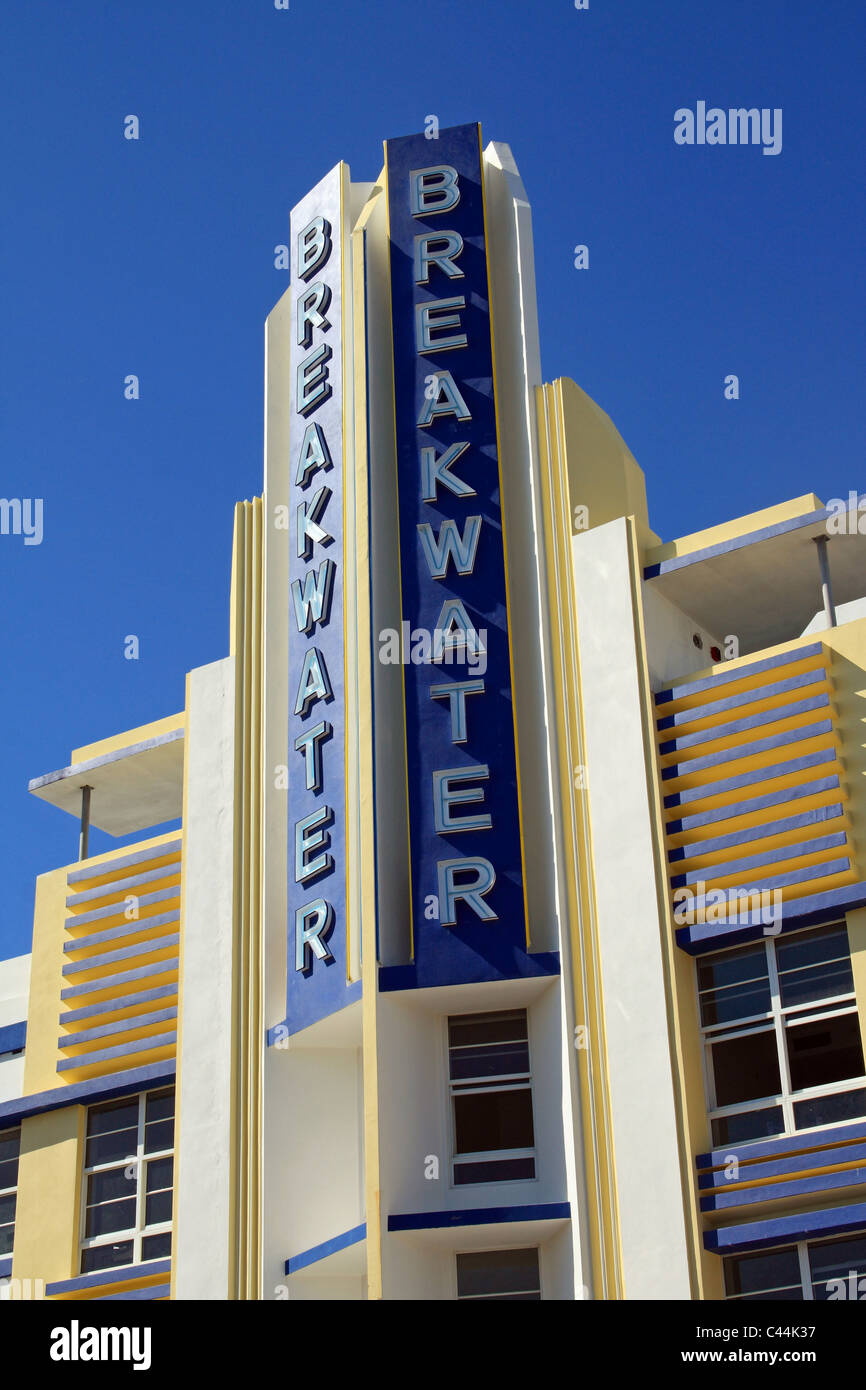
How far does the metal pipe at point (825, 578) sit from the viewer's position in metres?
24.0

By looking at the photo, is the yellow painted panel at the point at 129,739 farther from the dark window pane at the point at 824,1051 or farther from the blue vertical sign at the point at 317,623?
the dark window pane at the point at 824,1051

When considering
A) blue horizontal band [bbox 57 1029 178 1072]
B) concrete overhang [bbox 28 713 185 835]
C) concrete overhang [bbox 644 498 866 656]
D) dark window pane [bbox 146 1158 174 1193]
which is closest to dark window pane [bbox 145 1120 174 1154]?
dark window pane [bbox 146 1158 174 1193]

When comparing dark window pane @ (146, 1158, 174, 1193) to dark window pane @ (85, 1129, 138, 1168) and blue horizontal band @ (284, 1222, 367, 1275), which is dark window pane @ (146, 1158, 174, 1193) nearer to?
dark window pane @ (85, 1129, 138, 1168)

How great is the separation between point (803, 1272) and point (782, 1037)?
2.87 meters

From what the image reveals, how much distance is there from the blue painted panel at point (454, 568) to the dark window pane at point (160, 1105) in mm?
5916

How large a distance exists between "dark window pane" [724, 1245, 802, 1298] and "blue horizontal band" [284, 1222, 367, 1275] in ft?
15.6

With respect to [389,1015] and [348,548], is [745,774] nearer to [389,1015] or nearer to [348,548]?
[389,1015]

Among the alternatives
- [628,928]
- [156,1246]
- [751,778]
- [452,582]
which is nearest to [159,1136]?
[156,1246]

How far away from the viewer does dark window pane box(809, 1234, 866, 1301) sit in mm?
20422

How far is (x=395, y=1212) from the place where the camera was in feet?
73.4

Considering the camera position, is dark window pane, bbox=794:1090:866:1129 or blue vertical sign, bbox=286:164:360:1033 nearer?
dark window pane, bbox=794:1090:866:1129

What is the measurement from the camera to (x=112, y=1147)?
1086 inches

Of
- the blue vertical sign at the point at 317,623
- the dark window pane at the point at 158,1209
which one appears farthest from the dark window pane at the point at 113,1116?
the blue vertical sign at the point at 317,623

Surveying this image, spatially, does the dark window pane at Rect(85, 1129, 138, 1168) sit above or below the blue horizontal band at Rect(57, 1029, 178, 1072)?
below
